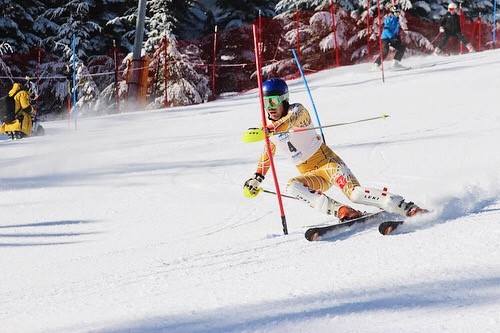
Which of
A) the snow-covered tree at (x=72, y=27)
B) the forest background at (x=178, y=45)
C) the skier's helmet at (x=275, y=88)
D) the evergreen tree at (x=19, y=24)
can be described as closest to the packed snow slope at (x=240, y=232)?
the skier's helmet at (x=275, y=88)

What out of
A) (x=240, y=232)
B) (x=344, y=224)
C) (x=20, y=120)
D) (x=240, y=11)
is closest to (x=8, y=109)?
(x=20, y=120)

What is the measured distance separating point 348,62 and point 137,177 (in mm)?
16801

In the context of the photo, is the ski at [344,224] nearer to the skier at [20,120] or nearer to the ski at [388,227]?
the ski at [388,227]

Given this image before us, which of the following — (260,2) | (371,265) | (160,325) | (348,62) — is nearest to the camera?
(160,325)

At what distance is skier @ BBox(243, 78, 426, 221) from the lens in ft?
18.0

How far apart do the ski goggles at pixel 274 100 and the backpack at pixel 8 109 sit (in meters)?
10.5

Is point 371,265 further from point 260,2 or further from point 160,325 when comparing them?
point 260,2

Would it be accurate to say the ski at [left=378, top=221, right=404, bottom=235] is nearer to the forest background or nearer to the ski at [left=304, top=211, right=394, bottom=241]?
the ski at [left=304, top=211, right=394, bottom=241]

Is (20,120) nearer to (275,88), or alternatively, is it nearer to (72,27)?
(275,88)

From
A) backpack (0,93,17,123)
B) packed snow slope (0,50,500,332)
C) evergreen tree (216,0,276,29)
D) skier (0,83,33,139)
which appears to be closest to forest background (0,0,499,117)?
evergreen tree (216,0,276,29)

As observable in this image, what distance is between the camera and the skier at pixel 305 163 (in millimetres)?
5500

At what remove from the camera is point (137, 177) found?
9.62 meters

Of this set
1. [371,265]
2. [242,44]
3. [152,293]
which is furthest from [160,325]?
[242,44]

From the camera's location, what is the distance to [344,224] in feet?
16.8
